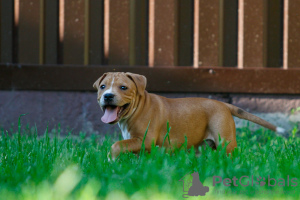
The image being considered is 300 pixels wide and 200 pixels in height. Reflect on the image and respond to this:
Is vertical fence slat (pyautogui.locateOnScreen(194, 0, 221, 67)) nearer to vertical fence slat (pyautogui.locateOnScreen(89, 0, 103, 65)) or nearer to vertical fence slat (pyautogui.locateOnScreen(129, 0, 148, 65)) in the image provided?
vertical fence slat (pyautogui.locateOnScreen(129, 0, 148, 65))

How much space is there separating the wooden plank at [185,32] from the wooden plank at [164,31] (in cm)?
7

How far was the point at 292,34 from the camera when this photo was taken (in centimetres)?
525

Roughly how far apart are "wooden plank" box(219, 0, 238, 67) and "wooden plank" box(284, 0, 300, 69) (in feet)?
1.94

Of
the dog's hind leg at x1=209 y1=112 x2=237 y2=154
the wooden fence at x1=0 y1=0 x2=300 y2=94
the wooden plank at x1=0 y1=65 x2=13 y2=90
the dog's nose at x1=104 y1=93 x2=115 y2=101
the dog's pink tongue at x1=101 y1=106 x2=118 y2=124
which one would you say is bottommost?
the dog's hind leg at x1=209 y1=112 x2=237 y2=154

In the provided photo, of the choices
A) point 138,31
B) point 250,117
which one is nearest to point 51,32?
point 138,31

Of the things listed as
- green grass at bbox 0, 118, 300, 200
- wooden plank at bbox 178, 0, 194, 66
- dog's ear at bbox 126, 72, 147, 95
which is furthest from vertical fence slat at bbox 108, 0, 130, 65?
green grass at bbox 0, 118, 300, 200

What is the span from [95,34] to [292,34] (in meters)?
2.28

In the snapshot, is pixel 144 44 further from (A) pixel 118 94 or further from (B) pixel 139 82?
(A) pixel 118 94

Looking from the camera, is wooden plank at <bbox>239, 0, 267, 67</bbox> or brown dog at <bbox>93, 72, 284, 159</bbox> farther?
wooden plank at <bbox>239, 0, 267, 67</bbox>

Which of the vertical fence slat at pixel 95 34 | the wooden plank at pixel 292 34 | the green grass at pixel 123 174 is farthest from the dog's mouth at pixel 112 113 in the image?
the wooden plank at pixel 292 34

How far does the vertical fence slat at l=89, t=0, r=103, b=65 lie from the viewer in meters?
5.14

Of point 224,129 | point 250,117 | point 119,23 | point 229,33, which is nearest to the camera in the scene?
point 224,129

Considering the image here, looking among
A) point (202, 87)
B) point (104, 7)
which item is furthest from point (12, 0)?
point (202, 87)

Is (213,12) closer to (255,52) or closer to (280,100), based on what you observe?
(255,52)
